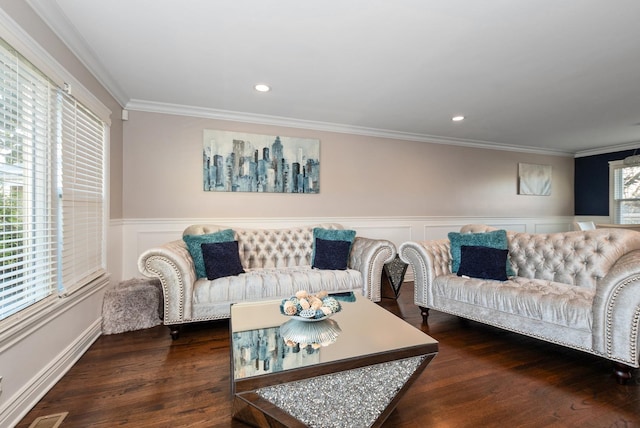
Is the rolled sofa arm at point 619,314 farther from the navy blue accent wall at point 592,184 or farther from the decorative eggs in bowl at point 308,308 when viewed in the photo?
the navy blue accent wall at point 592,184

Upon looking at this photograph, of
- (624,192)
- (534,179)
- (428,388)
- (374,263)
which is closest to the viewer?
(428,388)

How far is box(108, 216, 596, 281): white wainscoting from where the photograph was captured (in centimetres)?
332

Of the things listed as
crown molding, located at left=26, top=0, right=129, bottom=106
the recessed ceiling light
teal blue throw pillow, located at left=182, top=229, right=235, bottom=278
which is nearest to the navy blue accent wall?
the recessed ceiling light

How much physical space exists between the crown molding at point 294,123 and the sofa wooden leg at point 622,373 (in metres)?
3.62

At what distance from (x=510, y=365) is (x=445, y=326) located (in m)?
0.76

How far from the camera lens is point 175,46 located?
225cm

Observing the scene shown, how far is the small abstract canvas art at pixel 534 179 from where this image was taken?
566cm

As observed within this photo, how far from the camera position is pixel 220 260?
2844mm

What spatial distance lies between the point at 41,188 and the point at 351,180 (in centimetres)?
343

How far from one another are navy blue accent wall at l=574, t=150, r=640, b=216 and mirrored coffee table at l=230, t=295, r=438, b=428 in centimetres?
658

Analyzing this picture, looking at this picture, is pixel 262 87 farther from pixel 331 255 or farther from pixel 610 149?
pixel 610 149

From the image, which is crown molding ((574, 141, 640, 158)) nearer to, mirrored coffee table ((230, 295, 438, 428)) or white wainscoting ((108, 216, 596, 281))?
white wainscoting ((108, 216, 596, 281))

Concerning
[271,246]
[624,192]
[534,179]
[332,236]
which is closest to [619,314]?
[332,236]

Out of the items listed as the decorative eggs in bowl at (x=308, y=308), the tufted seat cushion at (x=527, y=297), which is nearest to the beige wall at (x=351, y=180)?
the tufted seat cushion at (x=527, y=297)
